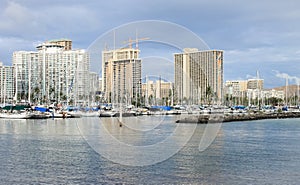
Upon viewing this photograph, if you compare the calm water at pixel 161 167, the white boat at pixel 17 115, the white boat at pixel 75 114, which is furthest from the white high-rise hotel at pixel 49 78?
the calm water at pixel 161 167

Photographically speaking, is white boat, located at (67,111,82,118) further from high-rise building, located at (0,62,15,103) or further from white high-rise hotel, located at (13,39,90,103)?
high-rise building, located at (0,62,15,103)

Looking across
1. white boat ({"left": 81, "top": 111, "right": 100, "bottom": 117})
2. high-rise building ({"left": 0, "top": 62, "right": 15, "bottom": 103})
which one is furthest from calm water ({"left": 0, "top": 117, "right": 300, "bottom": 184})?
high-rise building ({"left": 0, "top": 62, "right": 15, "bottom": 103})

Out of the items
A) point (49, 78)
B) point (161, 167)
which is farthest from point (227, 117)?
point (161, 167)

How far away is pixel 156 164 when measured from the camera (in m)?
18.5

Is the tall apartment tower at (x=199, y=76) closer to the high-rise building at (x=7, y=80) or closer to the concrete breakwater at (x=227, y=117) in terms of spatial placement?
the concrete breakwater at (x=227, y=117)

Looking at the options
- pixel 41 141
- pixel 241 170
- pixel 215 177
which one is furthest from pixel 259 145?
pixel 41 141

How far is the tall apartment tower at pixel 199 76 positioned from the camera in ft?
85.8

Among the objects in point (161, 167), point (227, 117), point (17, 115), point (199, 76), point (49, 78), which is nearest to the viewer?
point (161, 167)

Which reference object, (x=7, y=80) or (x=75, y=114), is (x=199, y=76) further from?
(x=7, y=80)

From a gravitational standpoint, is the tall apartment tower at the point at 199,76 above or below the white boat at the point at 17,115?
above

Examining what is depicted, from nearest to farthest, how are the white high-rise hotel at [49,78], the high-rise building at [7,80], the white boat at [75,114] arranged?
the white boat at [75,114] → the white high-rise hotel at [49,78] → the high-rise building at [7,80]

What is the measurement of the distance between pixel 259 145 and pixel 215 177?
38.4 feet

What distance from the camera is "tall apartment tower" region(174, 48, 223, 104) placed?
26147 millimetres

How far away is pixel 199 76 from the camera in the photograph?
3872 centimetres
